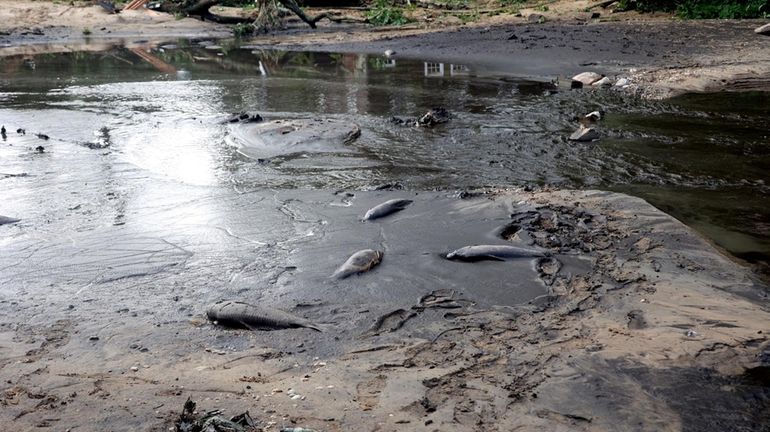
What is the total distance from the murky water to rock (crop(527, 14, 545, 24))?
735 cm

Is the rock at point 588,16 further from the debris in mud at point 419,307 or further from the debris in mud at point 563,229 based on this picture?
the debris in mud at point 419,307

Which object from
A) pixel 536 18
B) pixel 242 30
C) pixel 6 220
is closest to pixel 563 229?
pixel 6 220

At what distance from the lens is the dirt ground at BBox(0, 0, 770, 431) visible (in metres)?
3.48

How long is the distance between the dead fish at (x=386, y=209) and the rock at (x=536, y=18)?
1617cm

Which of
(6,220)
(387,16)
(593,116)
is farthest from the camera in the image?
(387,16)

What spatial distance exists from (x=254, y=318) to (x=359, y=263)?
1.11m

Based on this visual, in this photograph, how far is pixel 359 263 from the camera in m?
5.32

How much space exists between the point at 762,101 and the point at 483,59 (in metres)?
6.92

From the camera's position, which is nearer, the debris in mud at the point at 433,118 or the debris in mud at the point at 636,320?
the debris in mud at the point at 636,320

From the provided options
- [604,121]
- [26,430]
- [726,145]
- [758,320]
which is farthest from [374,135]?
[26,430]

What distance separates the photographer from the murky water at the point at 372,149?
7043mm

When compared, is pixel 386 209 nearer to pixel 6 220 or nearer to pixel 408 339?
pixel 408 339

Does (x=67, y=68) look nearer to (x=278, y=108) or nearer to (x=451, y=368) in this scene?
(x=278, y=108)

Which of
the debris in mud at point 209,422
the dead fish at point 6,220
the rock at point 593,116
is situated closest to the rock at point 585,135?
the rock at point 593,116
